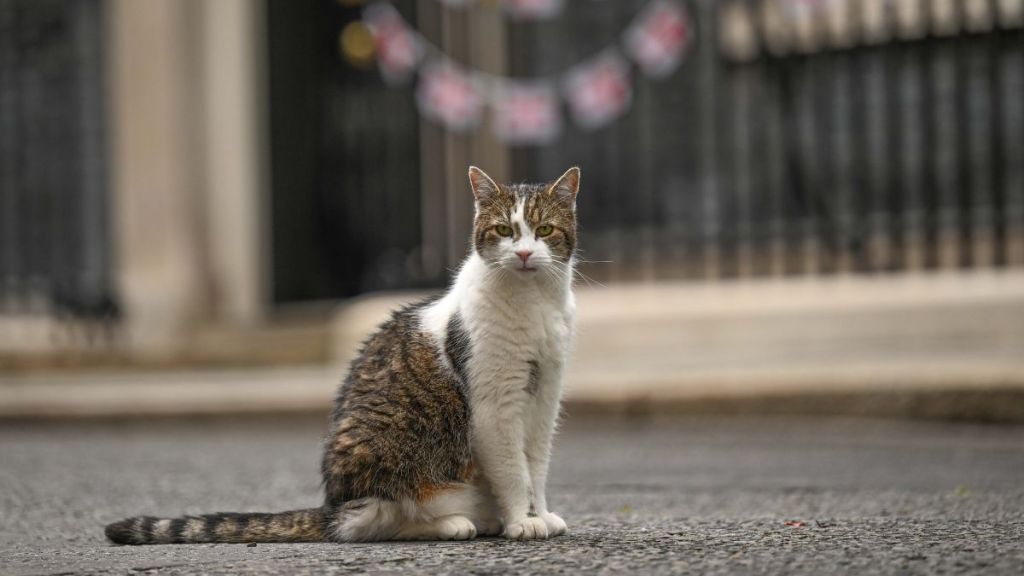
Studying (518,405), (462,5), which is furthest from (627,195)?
(518,405)

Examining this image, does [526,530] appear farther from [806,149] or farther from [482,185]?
[806,149]

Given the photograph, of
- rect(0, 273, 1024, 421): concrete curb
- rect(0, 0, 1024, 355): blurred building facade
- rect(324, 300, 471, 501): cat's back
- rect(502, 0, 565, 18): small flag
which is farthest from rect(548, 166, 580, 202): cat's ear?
rect(502, 0, 565, 18): small flag

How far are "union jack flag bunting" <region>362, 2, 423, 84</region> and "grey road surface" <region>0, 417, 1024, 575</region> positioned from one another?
237 cm

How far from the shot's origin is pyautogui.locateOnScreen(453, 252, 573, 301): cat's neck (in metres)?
3.44

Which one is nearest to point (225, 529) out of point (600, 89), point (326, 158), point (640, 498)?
point (640, 498)

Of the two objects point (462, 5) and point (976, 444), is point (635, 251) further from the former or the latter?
point (976, 444)

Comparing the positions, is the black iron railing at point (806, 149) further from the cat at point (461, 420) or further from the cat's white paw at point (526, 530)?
the cat's white paw at point (526, 530)

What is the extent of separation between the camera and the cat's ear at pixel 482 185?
3.54 m

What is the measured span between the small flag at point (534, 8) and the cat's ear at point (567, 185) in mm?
5192

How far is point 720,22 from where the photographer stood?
8430 mm

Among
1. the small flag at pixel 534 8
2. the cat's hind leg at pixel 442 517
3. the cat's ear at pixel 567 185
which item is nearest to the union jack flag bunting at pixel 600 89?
the small flag at pixel 534 8

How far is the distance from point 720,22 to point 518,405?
5.54 meters

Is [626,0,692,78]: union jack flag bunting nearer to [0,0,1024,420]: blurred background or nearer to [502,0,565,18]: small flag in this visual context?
[0,0,1024,420]: blurred background

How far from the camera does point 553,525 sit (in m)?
3.41
